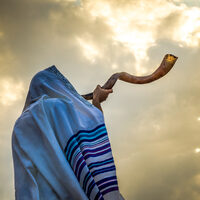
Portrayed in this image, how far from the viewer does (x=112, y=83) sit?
12.5 ft

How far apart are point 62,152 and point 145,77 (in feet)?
6.65

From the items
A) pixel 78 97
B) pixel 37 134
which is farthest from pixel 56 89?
pixel 37 134

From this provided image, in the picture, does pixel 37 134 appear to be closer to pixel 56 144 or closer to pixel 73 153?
pixel 56 144

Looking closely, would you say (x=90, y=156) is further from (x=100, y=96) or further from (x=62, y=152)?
(x=100, y=96)

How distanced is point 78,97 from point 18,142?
0.92 metres

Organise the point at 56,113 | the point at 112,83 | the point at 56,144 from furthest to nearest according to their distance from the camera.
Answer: the point at 112,83
the point at 56,113
the point at 56,144

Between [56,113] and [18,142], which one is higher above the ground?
[56,113]

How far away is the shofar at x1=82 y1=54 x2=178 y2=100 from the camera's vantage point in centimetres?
382

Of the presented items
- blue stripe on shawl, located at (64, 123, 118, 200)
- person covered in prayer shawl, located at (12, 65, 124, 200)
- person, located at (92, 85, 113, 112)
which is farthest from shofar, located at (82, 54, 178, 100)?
blue stripe on shawl, located at (64, 123, 118, 200)

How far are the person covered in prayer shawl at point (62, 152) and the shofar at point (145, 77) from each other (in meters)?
0.72

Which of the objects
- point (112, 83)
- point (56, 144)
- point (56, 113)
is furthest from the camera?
point (112, 83)

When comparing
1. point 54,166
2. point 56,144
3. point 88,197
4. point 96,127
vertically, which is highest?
point 96,127

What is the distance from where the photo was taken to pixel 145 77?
4109 millimetres

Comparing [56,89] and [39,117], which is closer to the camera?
[39,117]
